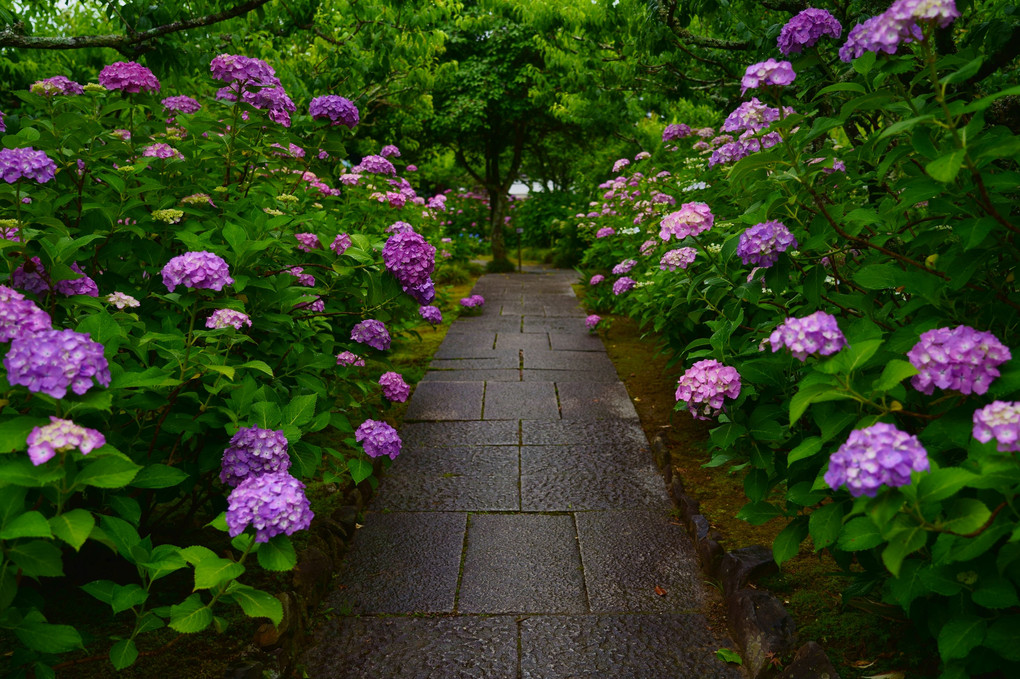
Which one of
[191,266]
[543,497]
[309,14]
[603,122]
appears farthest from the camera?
[603,122]

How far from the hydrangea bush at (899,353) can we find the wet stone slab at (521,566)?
2.42 feet

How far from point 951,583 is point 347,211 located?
363 cm

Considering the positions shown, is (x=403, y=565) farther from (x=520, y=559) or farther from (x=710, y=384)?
(x=710, y=384)

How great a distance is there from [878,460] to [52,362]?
1.41 meters

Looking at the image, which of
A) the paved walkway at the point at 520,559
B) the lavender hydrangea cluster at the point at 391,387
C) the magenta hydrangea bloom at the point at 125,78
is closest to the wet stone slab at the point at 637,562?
the paved walkway at the point at 520,559

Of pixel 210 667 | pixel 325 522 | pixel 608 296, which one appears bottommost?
pixel 608 296

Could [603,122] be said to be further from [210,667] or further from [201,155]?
[210,667]

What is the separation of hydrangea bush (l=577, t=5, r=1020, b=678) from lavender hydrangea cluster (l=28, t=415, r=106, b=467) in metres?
1.27

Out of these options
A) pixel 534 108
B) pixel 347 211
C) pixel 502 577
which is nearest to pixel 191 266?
pixel 502 577

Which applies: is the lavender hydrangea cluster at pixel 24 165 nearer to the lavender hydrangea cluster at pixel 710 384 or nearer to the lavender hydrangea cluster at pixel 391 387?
the lavender hydrangea cluster at pixel 391 387

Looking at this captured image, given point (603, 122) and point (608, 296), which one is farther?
point (603, 122)

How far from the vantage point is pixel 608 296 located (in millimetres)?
6727

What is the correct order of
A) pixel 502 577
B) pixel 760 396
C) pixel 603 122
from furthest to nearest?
1. pixel 603 122
2. pixel 502 577
3. pixel 760 396

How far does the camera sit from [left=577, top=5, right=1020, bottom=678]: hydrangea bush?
1152mm
